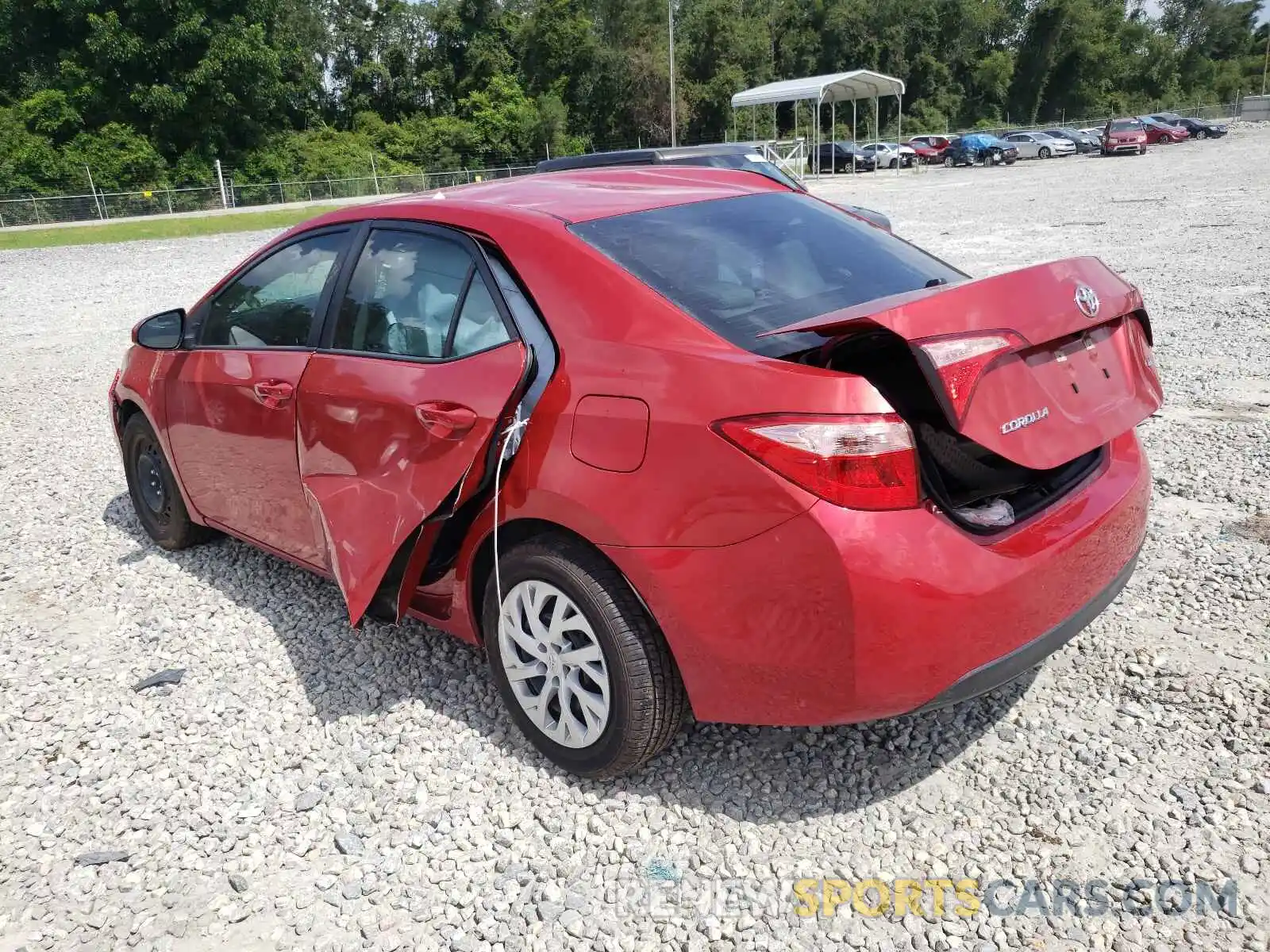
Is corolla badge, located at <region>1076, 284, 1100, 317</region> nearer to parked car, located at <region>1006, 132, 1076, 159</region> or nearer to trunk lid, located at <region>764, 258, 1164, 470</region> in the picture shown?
trunk lid, located at <region>764, 258, 1164, 470</region>

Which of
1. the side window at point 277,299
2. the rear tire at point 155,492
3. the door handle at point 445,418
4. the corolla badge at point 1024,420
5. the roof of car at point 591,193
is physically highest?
the roof of car at point 591,193

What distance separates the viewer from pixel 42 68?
47344 millimetres

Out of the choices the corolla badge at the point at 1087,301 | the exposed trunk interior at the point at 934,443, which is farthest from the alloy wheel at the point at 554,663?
the corolla badge at the point at 1087,301

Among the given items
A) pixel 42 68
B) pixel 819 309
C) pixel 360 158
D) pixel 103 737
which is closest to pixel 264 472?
pixel 103 737

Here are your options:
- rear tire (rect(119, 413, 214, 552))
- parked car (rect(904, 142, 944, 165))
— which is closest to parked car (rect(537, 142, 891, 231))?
rear tire (rect(119, 413, 214, 552))

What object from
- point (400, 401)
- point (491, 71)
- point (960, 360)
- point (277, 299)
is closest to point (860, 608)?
point (960, 360)

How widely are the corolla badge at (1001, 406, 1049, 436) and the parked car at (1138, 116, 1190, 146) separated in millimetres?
58448

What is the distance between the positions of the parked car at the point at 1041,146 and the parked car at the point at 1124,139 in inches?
110

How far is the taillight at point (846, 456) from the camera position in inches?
90.1

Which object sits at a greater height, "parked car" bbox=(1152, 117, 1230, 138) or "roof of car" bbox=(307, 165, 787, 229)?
"roof of car" bbox=(307, 165, 787, 229)

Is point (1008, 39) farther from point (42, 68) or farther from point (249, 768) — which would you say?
point (249, 768)

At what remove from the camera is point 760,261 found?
3109mm

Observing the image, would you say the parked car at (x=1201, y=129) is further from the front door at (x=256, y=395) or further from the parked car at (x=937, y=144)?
the front door at (x=256, y=395)

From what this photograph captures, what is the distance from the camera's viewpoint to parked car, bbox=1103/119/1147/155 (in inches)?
1730
